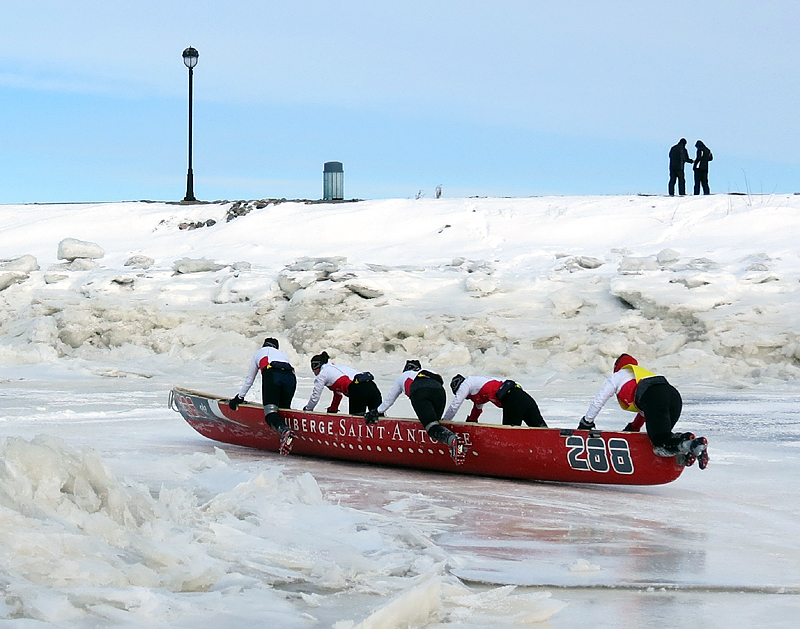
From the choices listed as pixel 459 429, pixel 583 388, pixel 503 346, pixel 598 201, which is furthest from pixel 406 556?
pixel 598 201

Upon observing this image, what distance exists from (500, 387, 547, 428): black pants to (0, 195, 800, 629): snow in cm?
71

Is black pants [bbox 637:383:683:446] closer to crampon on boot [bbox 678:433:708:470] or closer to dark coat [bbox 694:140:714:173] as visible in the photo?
crampon on boot [bbox 678:433:708:470]

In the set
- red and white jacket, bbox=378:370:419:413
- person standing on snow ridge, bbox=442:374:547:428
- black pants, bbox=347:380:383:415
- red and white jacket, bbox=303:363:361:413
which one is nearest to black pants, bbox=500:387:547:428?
person standing on snow ridge, bbox=442:374:547:428

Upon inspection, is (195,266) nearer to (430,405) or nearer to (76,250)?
(76,250)

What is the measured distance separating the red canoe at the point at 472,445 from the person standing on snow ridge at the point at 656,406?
0.15m

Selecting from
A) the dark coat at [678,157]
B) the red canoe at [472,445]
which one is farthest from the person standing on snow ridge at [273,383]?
the dark coat at [678,157]

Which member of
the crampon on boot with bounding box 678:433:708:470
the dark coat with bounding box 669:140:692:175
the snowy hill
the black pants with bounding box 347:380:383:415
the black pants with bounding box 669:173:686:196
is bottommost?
the crampon on boot with bounding box 678:433:708:470

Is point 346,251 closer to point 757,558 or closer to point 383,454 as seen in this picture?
point 383,454

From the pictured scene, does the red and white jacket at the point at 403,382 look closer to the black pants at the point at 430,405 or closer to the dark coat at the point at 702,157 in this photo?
the black pants at the point at 430,405

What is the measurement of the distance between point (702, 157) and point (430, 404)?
674 inches

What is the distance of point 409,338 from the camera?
1745cm

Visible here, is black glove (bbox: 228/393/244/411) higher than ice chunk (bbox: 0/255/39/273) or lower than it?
lower

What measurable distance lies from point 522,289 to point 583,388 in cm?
436

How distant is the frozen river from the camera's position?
14.9 feet
